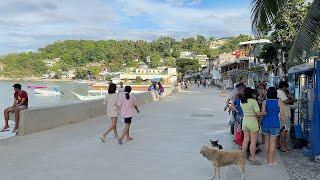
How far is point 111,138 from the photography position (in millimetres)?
12672

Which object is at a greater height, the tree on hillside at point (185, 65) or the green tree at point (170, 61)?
the green tree at point (170, 61)

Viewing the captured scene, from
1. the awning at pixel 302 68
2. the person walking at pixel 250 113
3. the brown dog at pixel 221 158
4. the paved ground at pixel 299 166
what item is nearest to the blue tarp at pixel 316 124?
the paved ground at pixel 299 166

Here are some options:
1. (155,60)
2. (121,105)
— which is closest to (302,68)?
(121,105)

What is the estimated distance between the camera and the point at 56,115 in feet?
49.8

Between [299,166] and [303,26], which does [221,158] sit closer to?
[299,166]

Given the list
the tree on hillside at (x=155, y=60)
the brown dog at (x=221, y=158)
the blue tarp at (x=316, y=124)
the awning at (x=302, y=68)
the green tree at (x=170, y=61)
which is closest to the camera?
the brown dog at (x=221, y=158)

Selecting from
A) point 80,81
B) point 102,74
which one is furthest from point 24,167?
point 80,81

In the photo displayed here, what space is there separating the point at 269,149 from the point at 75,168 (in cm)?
352

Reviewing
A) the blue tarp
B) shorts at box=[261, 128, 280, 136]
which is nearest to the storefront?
the blue tarp

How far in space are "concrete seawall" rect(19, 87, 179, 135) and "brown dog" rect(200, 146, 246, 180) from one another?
718 cm

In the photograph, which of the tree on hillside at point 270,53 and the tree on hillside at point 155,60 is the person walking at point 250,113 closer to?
the tree on hillside at point 270,53

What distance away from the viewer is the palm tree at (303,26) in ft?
32.8

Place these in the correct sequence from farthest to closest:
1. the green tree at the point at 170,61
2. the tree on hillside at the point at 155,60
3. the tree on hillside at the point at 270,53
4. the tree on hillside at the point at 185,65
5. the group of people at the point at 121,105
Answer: the tree on hillside at the point at 155,60, the green tree at the point at 170,61, the tree on hillside at the point at 185,65, the tree on hillside at the point at 270,53, the group of people at the point at 121,105

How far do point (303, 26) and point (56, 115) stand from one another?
8073 millimetres
